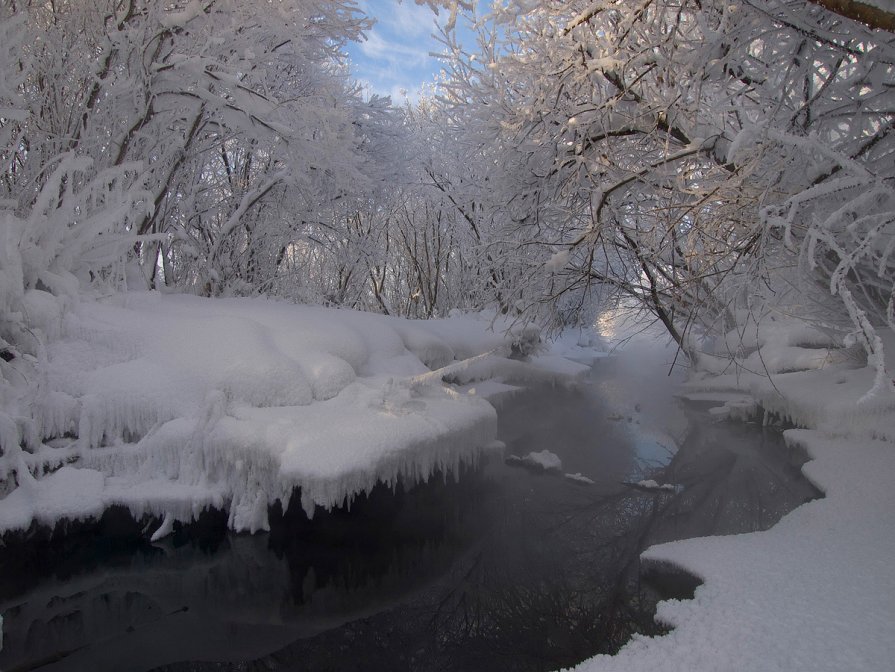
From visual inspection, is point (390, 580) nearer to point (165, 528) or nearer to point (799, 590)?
point (165, 528)

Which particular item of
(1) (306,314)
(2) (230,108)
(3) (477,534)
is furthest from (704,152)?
(2) (230,108)

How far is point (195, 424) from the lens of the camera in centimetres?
488

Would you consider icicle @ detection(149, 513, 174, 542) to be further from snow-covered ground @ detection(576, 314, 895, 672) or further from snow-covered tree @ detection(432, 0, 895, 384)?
snow-covered tree @ detection(432, 0, 895, 384)

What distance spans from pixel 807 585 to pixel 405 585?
2.88 metres

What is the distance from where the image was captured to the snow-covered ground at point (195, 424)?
15.2ft

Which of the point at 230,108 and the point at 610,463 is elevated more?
the point at 230,108

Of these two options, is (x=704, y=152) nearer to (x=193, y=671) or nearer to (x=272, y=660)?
(x=272, y=660)

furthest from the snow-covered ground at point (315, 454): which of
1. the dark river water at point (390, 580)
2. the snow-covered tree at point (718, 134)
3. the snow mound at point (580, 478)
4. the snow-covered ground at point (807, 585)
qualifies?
the snow mound at point (580, 478)

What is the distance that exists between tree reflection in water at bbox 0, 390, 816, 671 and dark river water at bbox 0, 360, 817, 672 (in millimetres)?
14

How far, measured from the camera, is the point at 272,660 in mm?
3855

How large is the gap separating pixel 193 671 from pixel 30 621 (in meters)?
1.40

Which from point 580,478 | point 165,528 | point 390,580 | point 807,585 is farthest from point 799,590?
point 165,528

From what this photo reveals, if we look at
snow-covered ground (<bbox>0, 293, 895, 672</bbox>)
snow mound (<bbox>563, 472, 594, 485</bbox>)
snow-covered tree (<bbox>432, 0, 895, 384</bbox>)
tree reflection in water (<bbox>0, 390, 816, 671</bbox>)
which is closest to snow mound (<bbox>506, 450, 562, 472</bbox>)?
snow mound (<bbox>563, 472, 594, 485</bbox>)

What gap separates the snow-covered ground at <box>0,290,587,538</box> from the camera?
4625mm
